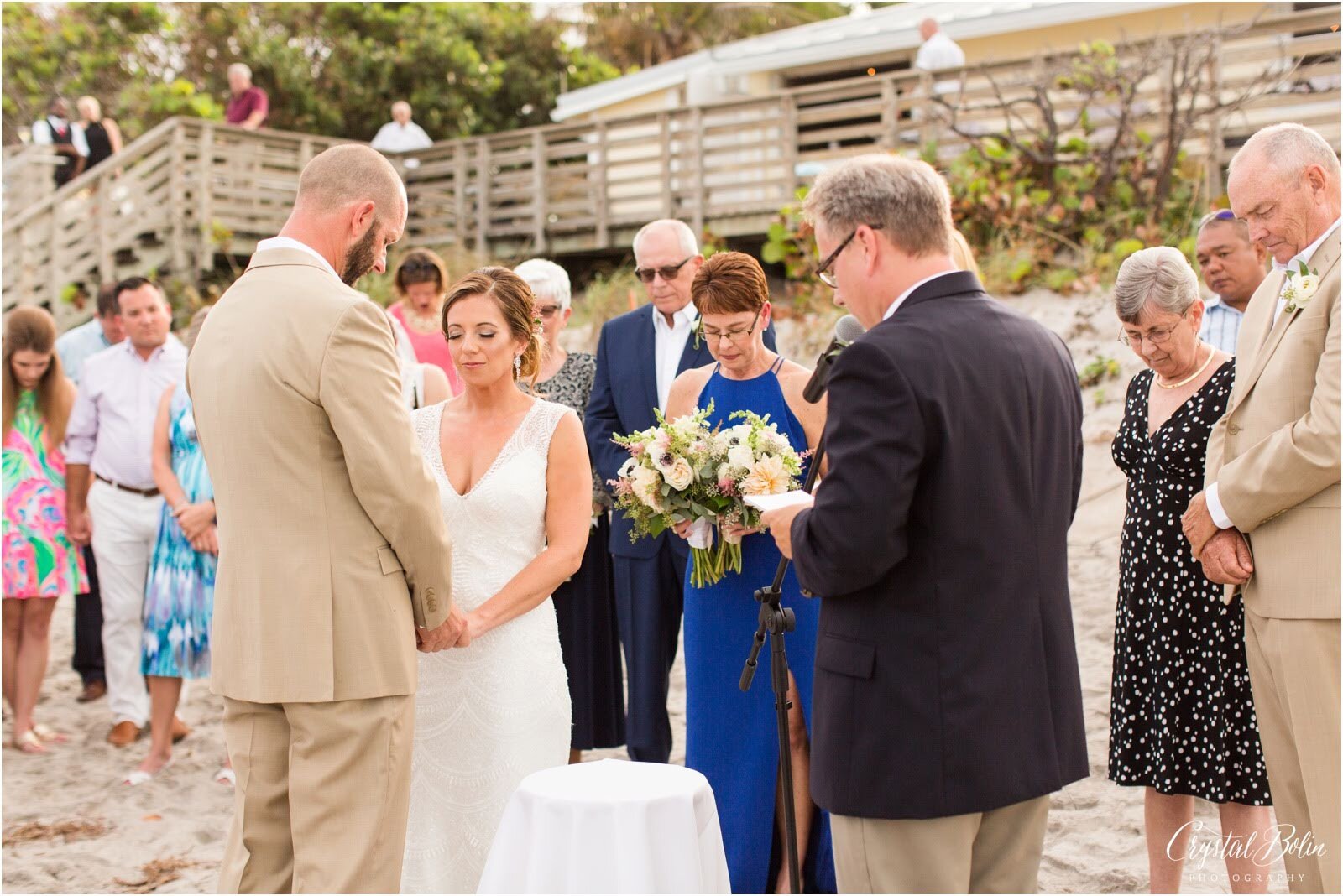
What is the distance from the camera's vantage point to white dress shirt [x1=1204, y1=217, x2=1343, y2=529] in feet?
11.6

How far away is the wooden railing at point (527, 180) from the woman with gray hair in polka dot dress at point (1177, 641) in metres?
11.5

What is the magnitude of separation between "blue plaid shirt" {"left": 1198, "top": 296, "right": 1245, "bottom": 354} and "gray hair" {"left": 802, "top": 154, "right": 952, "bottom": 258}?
3.37 metres

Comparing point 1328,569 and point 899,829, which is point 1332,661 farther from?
point 899,829

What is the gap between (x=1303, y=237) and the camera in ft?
11.7

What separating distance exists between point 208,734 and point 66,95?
2422 cm

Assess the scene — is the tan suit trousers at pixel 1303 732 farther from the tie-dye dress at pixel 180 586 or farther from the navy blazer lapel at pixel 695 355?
the tie-dye dress at pixel 180 586

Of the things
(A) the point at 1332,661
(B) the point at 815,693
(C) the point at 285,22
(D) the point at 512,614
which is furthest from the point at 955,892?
(C) the point at 285,22

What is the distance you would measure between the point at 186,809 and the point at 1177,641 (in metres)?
4.47

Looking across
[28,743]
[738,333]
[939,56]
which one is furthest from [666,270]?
[939,56]

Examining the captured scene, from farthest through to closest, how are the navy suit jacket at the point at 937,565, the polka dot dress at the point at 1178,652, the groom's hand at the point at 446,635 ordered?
the polka dot dress at the point at 1178,652
the groom's hand at the point at 446,635
the navy suit jacket at the point at 937,565

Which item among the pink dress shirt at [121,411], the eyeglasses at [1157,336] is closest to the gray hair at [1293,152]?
the eyeglasses at [1157,336]

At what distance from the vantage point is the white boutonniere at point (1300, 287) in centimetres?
342

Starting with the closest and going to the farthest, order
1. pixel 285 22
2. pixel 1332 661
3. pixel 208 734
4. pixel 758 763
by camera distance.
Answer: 1. pixel 1332 661
2. pixel 758 763
3. pixel 208 734
4. pixel 285 22

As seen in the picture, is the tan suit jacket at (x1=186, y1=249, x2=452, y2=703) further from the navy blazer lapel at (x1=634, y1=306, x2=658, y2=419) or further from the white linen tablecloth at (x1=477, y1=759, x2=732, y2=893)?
the navy blazer lapel at (x1=634, y1=306, x2=658, y2=419)
